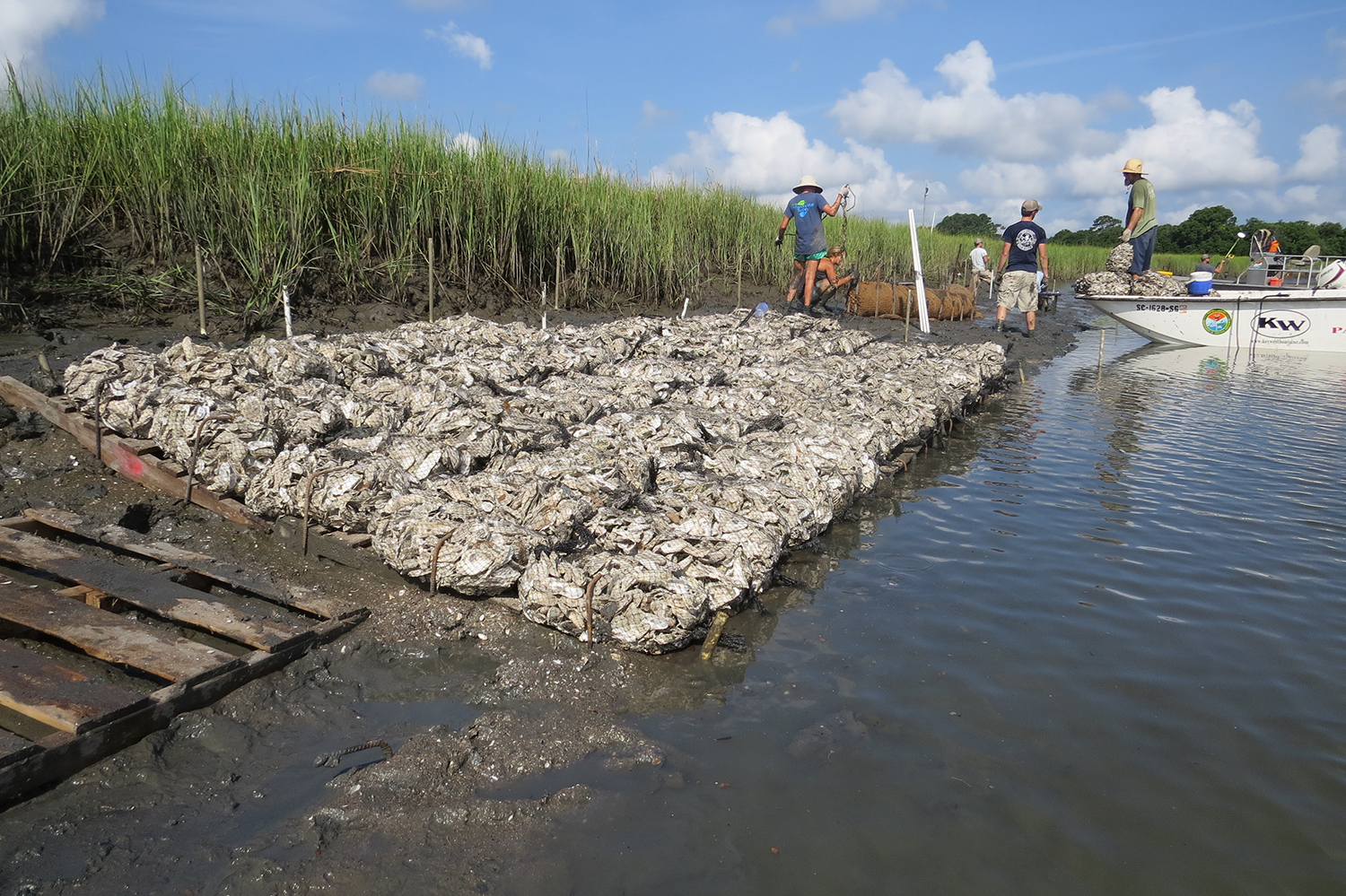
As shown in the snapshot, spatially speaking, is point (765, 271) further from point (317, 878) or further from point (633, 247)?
point (317, 878)

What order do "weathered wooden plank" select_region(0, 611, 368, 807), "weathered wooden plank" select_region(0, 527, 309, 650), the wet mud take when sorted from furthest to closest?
"weathered wooden plank" select_region(0, 527, 309, 650), "weathered wooden plank" select_region(0, 611, 368, 807), the wet mud

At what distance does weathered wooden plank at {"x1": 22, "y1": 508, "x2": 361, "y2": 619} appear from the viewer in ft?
12.5

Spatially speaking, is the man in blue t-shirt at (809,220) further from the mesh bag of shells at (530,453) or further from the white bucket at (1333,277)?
the white bucket at (1333,277)

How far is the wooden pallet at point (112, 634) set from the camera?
277 centimetres

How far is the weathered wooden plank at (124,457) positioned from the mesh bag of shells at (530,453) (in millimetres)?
93

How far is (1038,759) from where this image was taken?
312 centimetres

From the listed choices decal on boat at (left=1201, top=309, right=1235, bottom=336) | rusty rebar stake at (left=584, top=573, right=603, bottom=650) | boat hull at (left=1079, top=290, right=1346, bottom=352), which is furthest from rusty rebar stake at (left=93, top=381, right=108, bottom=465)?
decal on boat at (left=1201, top=309, right=1235, bottom=336)

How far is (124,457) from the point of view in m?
4.80

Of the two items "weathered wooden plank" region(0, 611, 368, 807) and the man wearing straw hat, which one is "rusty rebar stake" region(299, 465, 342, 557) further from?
the man wearing straw hat

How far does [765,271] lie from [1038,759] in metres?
14.4

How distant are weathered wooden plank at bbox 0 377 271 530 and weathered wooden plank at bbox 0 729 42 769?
1.92 m

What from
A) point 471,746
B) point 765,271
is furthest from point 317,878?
point 765,271

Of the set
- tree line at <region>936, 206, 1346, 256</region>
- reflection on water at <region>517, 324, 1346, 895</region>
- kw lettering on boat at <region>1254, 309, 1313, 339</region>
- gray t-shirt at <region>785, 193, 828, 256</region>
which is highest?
tree line at <region>936, 206, 1346, 256</region>

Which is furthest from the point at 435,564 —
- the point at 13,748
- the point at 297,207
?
the point at 297,207
